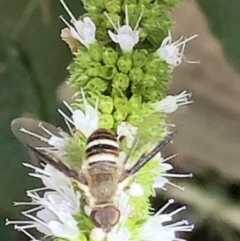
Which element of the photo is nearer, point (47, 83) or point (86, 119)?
point (86, 119)

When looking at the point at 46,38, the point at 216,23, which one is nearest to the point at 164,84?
the point at 216,23

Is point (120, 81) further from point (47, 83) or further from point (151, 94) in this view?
point (47, 83)

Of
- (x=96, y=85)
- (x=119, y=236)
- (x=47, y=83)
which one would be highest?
(x=47, y=83)

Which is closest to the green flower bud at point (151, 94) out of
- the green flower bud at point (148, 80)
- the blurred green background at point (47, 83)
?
the green flower bud at point (148, 80)

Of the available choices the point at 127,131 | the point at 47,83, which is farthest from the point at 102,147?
the point at 47,83

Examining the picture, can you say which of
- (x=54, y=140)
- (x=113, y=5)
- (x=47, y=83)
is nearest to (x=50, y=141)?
(x=54, y=140)

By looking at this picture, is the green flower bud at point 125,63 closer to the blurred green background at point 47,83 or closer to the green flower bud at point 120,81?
the green flower bud at point 120,81

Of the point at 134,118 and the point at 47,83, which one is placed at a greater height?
the point at 47,83
